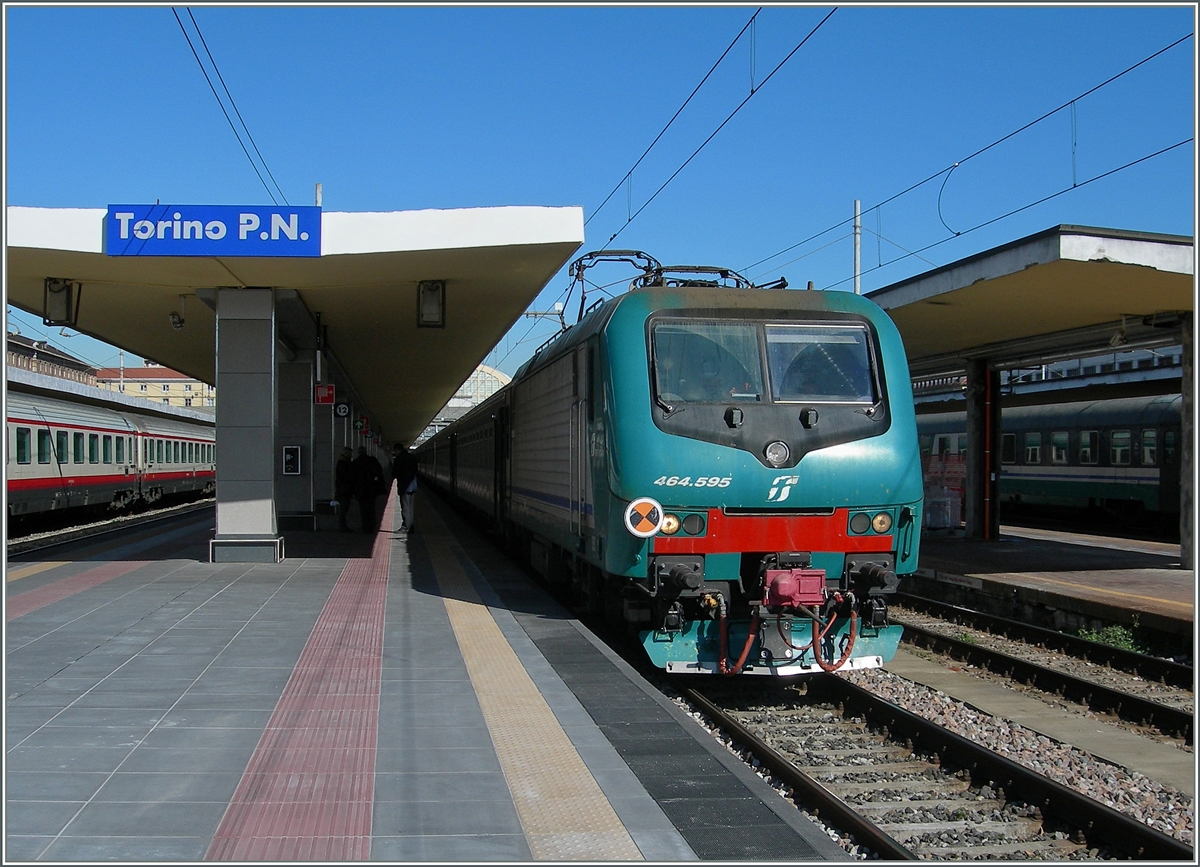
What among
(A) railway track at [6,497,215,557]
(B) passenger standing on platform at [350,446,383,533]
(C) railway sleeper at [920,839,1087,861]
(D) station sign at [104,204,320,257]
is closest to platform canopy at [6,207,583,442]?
(D) station sign at [104,204,320,257]

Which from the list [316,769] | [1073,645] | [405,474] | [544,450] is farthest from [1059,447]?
[316,769]

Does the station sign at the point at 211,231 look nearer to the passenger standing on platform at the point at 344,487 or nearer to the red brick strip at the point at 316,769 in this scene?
the red brick strip at the point at 316,769

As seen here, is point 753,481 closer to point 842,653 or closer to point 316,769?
point 842,653

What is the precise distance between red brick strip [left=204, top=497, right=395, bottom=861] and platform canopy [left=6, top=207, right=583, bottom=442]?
183 inches

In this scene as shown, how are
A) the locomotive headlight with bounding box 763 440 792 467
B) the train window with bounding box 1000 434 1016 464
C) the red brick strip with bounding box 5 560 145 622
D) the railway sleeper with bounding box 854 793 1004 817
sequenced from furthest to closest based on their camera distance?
the train window with bounding box 1000 434 1016 464 < the red brick strip with bounding box 5 560 145 622 < the locomotive headlight with bounding box 763 440 792 467 < the railway sleeper with bounding box 854 793 1004 817

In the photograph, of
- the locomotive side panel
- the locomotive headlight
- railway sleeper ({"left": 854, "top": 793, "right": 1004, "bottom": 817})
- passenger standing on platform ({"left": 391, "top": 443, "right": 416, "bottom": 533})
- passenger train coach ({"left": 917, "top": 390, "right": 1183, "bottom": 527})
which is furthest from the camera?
passenger train coach ({"left": 917, "top": 390, "right": 1183, "bottom": 527})

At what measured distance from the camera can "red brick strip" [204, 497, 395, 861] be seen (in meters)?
3.86

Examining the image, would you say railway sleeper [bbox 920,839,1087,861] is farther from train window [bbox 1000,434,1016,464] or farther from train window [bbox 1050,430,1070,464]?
train window [bbox 1000,434,1016,464]

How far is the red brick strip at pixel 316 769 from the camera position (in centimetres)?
386

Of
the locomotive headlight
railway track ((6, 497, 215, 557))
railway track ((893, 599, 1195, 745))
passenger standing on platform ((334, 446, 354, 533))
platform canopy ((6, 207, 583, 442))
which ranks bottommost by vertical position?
railway track ((893, 599, 1195, 745))

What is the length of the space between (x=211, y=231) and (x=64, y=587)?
400 centimetres

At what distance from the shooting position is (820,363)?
25.5ft

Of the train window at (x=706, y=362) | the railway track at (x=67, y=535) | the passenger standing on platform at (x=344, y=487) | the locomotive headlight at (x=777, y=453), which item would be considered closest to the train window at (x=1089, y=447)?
the passenger standing on platform at (x=344, y=487)

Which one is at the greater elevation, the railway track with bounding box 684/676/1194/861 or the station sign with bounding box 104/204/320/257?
the station sign with bounding box 104/204/320/257
